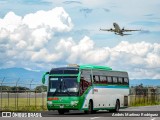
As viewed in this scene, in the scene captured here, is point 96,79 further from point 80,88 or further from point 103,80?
point 80,88

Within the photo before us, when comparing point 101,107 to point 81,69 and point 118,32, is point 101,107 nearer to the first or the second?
point 81,69

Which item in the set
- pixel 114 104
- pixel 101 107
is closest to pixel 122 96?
pixel 114 104

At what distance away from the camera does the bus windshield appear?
34438mm

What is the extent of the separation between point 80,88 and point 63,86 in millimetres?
1082

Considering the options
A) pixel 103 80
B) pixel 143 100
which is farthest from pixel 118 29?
pixel 103 80

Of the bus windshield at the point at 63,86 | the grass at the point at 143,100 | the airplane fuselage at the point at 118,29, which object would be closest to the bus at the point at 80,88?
the bus windshield at the point at 63,86

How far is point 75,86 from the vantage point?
34.6 metres

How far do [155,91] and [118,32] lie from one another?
13769 millimetres

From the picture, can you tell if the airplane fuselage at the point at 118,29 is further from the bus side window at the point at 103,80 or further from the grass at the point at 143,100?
the bus side window at the point at 103,80

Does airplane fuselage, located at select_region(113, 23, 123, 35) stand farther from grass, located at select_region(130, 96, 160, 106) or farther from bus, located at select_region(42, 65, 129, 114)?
bus, located at select_region(42, 65, 129, 114)

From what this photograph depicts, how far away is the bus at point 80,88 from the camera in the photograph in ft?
113

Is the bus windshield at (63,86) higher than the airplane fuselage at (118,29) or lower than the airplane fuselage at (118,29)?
lower

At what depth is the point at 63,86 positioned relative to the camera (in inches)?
1361

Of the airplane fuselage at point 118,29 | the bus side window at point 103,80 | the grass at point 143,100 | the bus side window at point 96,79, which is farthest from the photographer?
the airplane fuselage at point 118,29
